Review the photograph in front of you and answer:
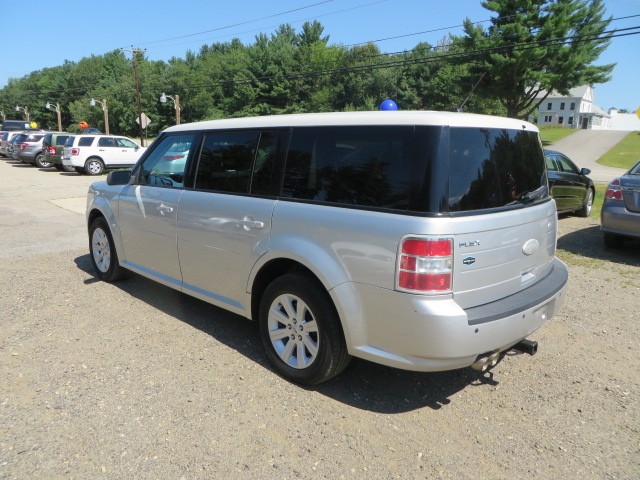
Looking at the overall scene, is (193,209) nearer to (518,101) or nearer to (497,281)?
(497,281)

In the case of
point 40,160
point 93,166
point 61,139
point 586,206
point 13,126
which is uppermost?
point 13,126

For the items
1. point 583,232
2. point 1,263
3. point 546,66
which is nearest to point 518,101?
point 546,66

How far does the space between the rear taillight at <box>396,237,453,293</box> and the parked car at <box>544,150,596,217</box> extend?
783cm

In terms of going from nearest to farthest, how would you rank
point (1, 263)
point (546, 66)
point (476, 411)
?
1. point (476, 411)
2. point (1, 263)
3. point (546, 66)

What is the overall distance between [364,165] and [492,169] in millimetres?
821

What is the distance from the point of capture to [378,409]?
327cm

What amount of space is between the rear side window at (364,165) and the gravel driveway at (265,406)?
140 cm

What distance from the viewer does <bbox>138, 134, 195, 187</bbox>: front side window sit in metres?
4.47

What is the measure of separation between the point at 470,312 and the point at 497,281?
12.7 inches

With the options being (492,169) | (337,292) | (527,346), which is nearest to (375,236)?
(337,292)

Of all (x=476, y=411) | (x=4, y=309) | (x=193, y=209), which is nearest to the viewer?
(x=476, y=411)

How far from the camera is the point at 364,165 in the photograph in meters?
3.04

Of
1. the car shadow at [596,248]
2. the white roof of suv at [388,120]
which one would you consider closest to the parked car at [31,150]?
the car shadow at [596,248]

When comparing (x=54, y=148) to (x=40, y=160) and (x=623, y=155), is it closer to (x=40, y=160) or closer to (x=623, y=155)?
(x=40, y=160)
